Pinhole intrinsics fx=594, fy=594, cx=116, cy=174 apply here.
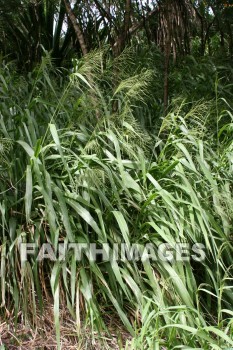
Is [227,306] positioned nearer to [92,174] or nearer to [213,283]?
[213,283]

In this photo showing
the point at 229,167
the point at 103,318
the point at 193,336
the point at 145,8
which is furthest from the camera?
the point at 145,8

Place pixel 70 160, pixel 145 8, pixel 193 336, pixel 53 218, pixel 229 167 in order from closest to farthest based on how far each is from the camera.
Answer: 1. pixel 193 336
2. pixel 53 218
3. pixel 70 160
4. pixel 229 167
5. pixel 145 8

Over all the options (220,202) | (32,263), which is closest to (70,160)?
(32,263)

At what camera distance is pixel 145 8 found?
5.65 m

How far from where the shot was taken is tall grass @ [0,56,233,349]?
255cm

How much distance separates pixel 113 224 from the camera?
284cm

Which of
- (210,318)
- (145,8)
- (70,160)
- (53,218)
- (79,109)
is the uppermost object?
(145,8)

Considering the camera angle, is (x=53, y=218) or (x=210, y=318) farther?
(x=210, y=318)

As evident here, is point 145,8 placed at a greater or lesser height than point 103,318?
greater

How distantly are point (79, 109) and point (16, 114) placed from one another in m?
0.36

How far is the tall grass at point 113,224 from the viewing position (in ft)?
8.36

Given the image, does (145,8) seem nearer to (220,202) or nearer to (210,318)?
(220,202)

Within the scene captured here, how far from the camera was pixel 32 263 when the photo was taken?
2.66 meters

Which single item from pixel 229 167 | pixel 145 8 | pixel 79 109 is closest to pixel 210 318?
pixel 229 167
